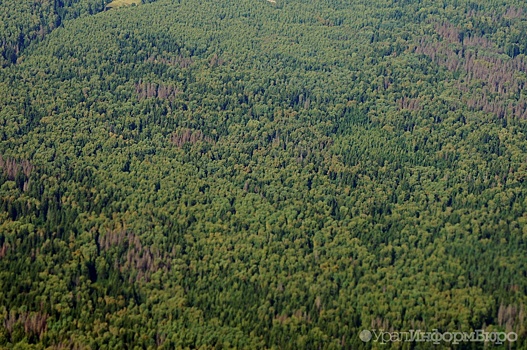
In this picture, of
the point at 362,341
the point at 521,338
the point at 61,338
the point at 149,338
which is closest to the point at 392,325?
the point at 362,341

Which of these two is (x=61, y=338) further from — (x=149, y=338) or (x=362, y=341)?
(x=362, y=341)

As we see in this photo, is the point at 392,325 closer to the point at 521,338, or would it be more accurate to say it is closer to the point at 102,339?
the point at 521,338

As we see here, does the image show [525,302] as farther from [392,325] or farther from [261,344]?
[261,344]

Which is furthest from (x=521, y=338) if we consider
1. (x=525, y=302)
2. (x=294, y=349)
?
(x=294, y=349)

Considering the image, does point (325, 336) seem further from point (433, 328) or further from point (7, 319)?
point (7, 319)

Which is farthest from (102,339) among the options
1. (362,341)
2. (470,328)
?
(470,328)
